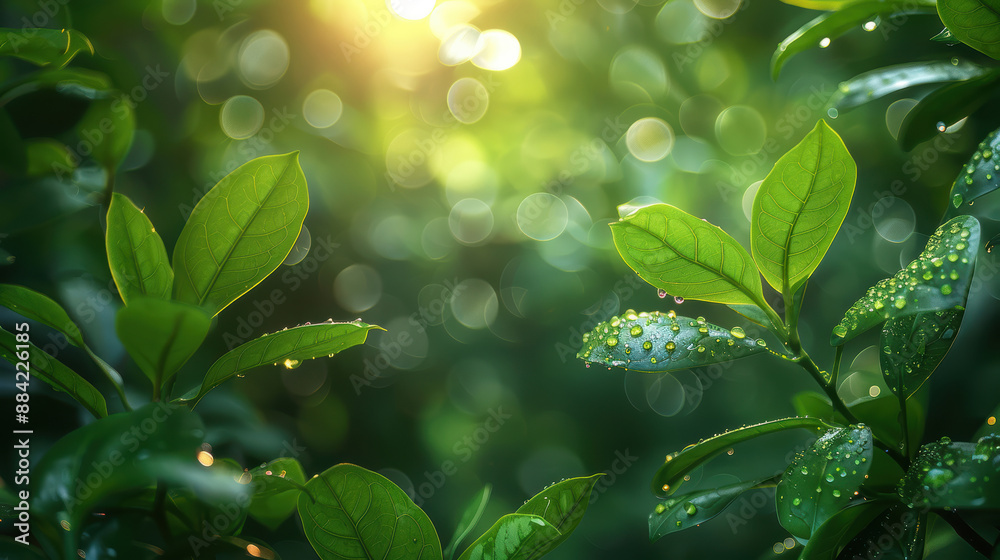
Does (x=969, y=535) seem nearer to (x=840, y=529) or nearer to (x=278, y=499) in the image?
(x=840, y=529)

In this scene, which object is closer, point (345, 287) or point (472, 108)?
point (345, 287)

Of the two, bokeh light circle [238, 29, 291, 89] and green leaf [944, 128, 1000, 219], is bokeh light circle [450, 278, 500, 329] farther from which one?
green leaf [944, 128, 1000, 219]

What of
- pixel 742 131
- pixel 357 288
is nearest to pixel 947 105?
pixel 742 131

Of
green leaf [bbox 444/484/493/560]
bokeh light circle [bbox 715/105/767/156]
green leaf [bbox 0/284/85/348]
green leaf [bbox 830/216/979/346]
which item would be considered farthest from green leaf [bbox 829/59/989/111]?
green leaf [bbox 0/284/85/348]

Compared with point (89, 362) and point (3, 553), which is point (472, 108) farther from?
point (3, 553)

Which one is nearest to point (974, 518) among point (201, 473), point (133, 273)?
point (201, 473)

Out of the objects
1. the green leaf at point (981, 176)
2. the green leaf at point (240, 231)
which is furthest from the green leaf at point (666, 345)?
the green leaf at point (240, 231)
